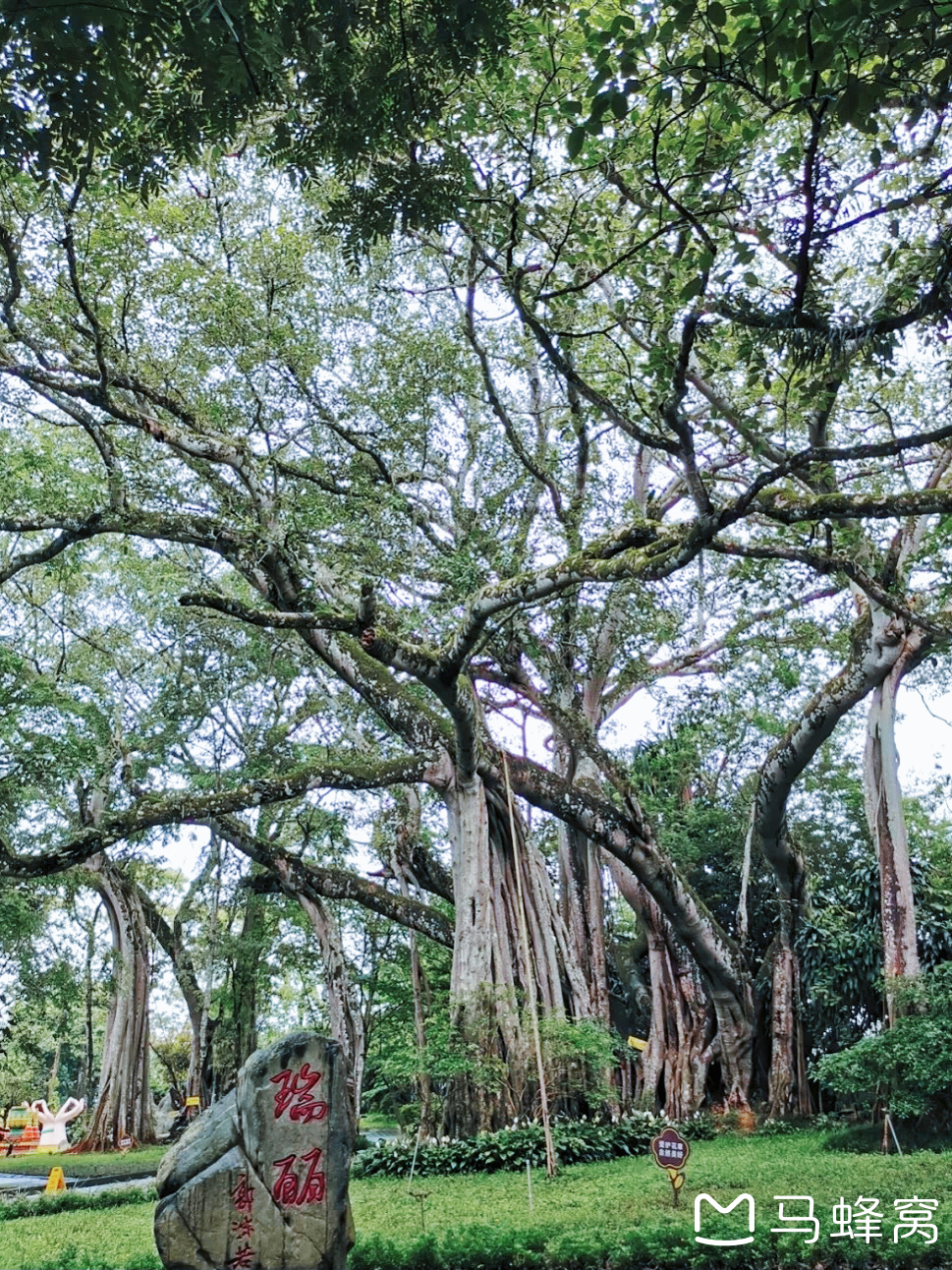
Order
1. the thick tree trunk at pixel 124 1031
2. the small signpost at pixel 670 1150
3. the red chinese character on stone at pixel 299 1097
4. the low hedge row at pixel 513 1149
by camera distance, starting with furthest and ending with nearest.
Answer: the thick tree trunk at pixel 124 1031
the low hedge row at pixel 513 1149
the small signpost at pixel 670 1150
the red chinese character on stone at pixel 299 1097

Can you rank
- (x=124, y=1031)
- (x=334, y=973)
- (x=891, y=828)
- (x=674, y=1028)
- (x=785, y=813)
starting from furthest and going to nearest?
(x=124, y=1031) → (x=334, y=973) → (x=674, y=1028) → (x=785, y=813) → (x=891, y=828)

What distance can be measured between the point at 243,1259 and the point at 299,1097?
621 mm

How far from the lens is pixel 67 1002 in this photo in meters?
11.5

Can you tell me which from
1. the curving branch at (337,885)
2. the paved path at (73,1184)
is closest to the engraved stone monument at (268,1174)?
the paved path at (73,1184)

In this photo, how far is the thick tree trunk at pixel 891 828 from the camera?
8555mm

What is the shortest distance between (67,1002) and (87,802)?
228cm

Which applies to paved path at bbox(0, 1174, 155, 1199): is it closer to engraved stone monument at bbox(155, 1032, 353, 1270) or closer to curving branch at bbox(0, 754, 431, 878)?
curving branch at bbox(0, 754, 431, 878)

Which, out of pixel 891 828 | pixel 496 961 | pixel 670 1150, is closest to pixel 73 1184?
pixel 496 961

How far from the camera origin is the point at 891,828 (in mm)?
9055

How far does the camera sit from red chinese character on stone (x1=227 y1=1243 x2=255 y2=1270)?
4.00 metres

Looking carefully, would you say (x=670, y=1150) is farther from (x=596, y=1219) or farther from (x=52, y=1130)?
(x=52, y=1130)

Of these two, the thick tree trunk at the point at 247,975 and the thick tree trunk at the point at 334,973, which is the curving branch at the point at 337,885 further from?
the thick tree trunk at the point at 247,975

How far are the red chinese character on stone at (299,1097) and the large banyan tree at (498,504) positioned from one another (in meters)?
3.14

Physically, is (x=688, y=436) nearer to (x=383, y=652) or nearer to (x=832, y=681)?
(x=383, y=652)
